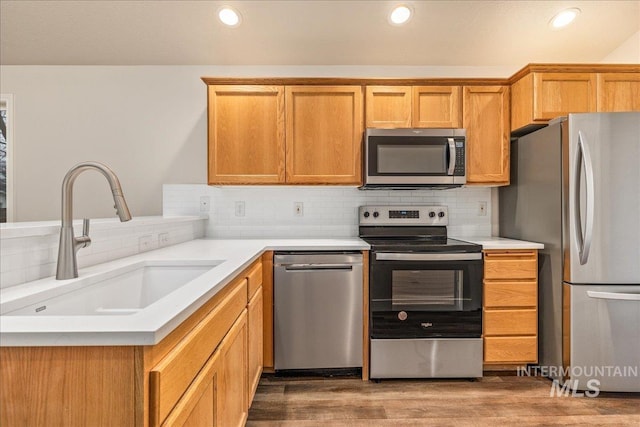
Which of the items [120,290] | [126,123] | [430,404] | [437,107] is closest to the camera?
[120,290]

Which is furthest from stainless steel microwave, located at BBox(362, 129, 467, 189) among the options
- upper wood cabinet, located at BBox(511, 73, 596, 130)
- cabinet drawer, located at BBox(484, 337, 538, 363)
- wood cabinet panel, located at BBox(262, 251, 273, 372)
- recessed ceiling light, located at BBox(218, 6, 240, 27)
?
recessed ceiling light, located at BBox(218, 6, 240, 27)

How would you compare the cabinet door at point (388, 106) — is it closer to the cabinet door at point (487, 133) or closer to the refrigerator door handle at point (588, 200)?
the cabinet door at point (487, 133)

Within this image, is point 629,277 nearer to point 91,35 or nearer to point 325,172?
point 325,172

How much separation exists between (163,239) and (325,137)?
132 centimetres

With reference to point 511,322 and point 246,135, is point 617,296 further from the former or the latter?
point 246,135

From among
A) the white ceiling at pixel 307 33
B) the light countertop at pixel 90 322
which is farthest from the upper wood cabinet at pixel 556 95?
the light countertop at pixel 90 322

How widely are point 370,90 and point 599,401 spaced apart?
2455mm

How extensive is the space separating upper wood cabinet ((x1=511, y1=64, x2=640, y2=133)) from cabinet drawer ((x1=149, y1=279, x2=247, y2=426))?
2.42 metres

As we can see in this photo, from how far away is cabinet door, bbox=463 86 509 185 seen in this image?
277cm

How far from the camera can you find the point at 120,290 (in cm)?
147

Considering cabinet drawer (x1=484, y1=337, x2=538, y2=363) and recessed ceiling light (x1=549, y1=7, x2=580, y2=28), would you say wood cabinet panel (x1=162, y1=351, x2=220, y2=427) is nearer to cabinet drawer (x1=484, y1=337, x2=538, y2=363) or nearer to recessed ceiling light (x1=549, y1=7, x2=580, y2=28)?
cabinet drawer (x1=484, y1=337, x2=538, y2=363)

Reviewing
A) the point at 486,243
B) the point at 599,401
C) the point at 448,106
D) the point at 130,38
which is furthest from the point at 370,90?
the point at 599,401

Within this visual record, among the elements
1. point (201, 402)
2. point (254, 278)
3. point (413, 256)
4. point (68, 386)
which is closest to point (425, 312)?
point (413, 256)

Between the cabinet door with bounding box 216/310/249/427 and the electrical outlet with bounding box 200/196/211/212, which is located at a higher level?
the electrical outlet with bounding box 200/196/211/212
